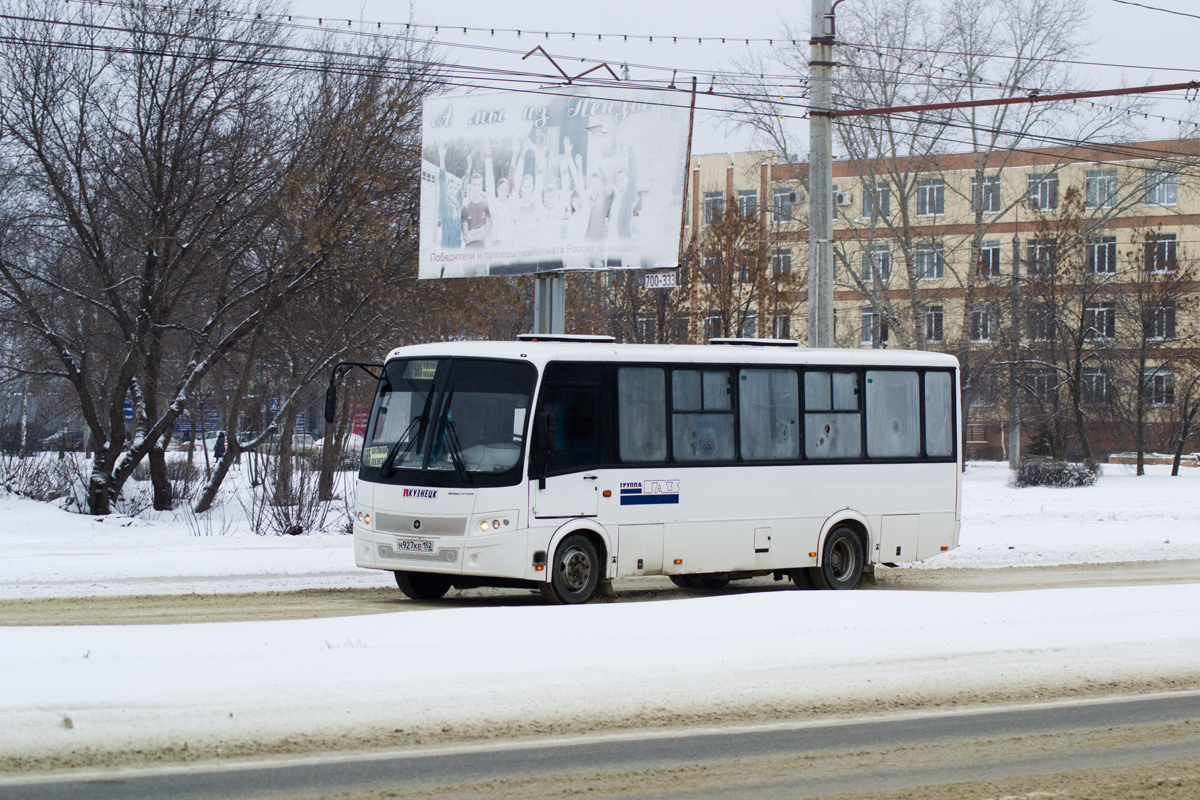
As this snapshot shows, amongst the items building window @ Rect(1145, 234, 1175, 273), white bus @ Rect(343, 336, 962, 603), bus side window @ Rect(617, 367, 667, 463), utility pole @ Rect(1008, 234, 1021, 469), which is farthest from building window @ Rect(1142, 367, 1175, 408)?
bus side window @ Rect(617, 367, 667, 463)

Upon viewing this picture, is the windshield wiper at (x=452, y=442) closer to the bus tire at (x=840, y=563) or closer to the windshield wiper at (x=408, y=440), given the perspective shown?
the windshield wiper at (x=408, y=440)

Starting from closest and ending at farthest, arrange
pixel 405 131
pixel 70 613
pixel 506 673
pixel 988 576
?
pixel 506 673, pixel 70 613, pixel 988 576, pixel 405 131

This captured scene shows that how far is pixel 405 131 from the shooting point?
28.2 metres

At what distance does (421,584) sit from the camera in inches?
572

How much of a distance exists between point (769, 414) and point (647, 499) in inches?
85.8

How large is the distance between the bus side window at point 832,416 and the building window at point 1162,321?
1303 inches

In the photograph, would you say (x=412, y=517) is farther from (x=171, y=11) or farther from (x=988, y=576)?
(x=171, y=11)

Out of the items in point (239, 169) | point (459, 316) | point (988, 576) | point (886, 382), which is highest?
point (239, 169)

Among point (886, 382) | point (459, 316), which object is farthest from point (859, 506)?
point (459, 316)

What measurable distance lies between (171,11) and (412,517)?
15.8m

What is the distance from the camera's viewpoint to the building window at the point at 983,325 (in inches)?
2085

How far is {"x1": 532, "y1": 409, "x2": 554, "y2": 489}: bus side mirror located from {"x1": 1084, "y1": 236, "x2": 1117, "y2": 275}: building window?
128 feet

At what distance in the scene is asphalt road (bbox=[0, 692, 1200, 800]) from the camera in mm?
6367

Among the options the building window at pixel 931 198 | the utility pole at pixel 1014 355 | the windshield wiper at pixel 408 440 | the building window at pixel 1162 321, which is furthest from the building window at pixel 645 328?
the building window at pixel 931 198
